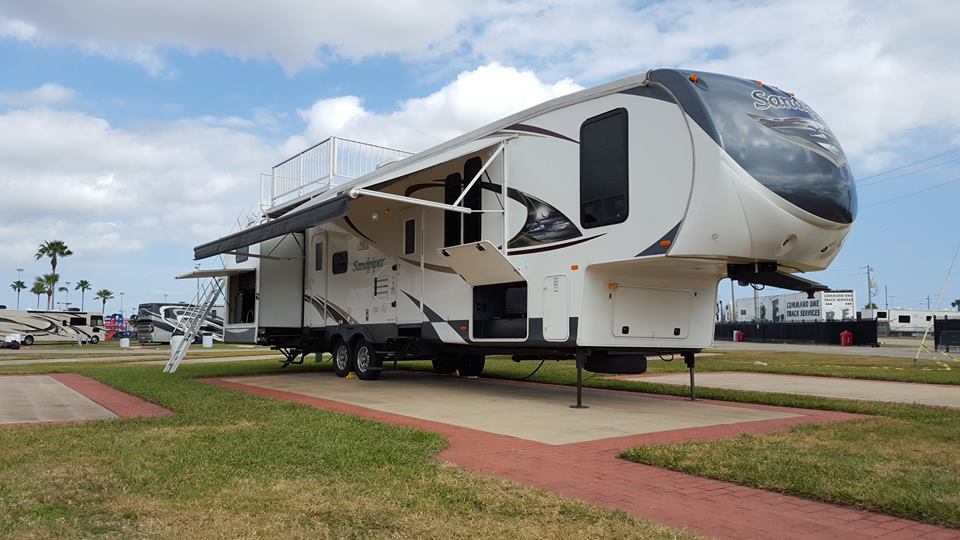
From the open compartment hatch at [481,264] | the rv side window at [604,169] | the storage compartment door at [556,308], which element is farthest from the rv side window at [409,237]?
the rv side window at [604,169]

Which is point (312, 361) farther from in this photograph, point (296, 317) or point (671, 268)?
point (671, 268)

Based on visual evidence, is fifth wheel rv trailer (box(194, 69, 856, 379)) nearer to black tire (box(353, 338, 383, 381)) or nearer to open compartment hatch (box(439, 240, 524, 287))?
open compartment hatch (box(439, 240, 524, 287))

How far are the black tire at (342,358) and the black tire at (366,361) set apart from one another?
0.64 ft

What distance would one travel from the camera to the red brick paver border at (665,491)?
4.30 m

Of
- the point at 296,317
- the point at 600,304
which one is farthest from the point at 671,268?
the point at 296,317

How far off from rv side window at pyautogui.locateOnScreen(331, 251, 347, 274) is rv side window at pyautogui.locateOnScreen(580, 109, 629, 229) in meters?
6.87

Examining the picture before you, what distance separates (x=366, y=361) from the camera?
14.2 meters

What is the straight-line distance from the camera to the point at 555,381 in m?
14.0

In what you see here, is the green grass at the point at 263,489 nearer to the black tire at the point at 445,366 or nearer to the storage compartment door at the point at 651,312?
the storage compartment door at the point at 651,312

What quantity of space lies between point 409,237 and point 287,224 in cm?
222

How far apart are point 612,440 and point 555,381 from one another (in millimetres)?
6734

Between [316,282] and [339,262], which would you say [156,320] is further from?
[339,262]

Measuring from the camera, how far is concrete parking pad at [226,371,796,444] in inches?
319

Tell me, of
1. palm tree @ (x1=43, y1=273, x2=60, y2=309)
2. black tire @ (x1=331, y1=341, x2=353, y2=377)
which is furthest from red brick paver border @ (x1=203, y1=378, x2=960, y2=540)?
palm tree @ (x1=43, y1=273, x2=60, y2=309)
